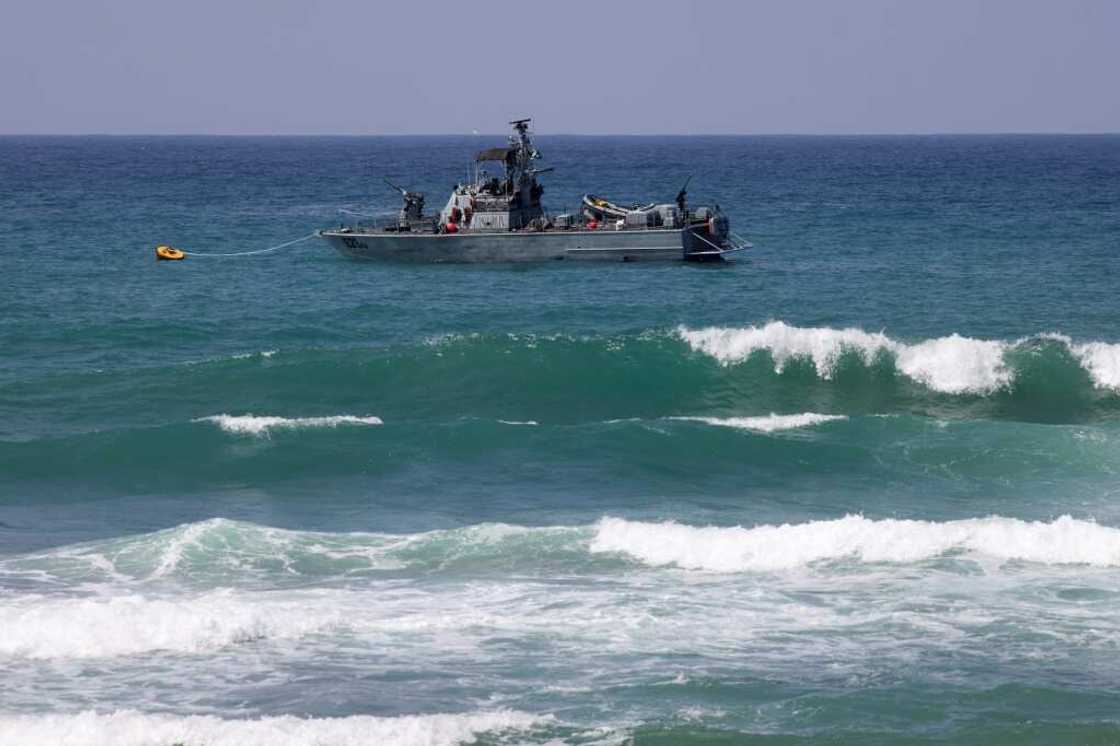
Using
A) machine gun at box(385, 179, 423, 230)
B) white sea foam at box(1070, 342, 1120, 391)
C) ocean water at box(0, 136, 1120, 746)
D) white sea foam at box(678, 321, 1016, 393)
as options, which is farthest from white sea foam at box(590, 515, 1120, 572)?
machine gun at box(385, 179, 423, 230)

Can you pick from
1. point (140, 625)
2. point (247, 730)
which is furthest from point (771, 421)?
point (247, 730)

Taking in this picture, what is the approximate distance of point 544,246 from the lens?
6119cm

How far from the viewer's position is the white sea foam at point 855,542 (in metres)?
23.2

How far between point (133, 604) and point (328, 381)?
685 inches

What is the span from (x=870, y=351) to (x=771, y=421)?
758cm

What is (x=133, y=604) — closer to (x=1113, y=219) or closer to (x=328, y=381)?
(x=328, y=381)

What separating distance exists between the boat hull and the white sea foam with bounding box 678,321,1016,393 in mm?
19719

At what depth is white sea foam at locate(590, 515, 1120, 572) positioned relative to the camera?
23.2 m

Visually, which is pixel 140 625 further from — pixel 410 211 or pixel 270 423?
pixel 410 211

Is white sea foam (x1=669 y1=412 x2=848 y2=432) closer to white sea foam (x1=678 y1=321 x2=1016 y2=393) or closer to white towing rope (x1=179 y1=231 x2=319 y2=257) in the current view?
white sea foam (x1=678 y1=321 x2=1016 y2=393)

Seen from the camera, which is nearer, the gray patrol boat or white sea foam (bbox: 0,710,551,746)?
white sea foam (bbox: 0,710,551,746)

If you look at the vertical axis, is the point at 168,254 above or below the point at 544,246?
below

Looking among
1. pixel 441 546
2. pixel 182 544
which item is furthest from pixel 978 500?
pixel 182 544

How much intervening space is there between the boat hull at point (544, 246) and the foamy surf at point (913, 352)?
1975 centimetres
